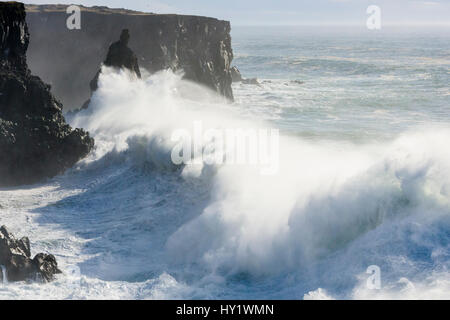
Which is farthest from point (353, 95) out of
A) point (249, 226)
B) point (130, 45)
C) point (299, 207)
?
point (249, 226)

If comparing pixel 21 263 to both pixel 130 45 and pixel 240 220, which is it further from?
pixel 130 45

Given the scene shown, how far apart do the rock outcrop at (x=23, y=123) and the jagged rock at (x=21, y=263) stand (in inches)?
337

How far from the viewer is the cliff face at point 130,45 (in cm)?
3947

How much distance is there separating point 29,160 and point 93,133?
6.41 metres

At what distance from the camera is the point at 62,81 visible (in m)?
40.8

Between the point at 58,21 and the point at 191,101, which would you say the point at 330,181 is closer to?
the point at 191,101

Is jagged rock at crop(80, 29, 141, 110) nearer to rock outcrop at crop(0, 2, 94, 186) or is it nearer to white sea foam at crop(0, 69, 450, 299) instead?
rock outcrop at crop(0, 2, 94, 186)

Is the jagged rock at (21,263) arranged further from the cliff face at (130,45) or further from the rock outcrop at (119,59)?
the cliff face at (130,45)

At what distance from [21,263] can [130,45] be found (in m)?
29.2

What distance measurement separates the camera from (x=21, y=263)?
1235 cm

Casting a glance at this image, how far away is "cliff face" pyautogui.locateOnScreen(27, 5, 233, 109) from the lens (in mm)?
39469

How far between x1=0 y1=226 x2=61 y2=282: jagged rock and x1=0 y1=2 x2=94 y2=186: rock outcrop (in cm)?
856

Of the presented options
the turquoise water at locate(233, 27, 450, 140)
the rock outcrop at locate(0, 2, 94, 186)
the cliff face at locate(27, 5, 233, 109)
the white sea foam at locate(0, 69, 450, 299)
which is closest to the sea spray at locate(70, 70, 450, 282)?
the white sea foam at locate(0, 69, 450, 299)

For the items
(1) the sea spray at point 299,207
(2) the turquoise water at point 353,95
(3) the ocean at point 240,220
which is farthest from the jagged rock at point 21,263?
(2) the turquoise water at point 353,95
